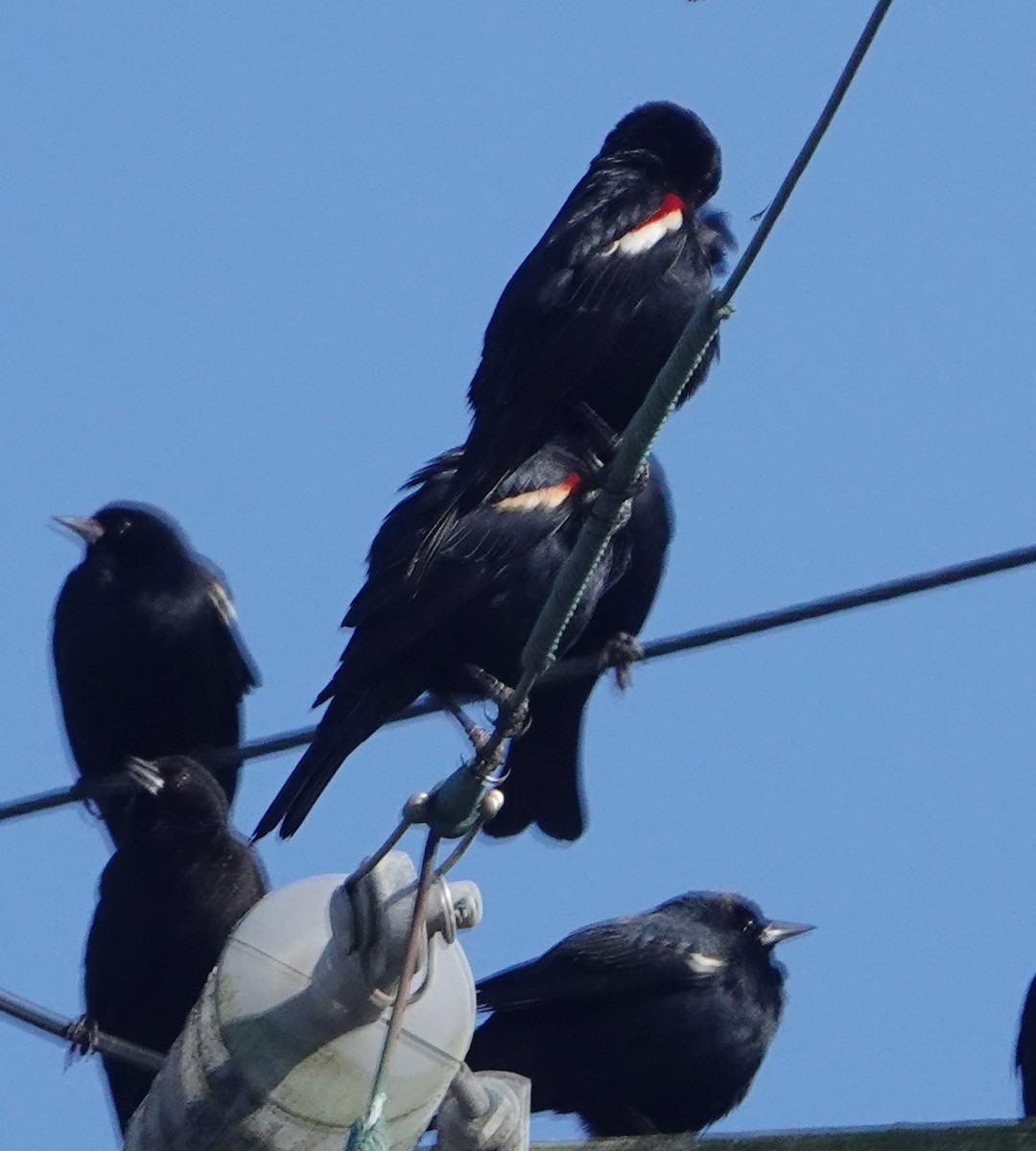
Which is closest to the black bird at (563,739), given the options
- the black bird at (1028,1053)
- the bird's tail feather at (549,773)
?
the bird's tail feather at (549,773)

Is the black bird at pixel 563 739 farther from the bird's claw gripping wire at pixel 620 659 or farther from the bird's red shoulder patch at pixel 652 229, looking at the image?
the bird's red shoulder patch at pixel 652 229

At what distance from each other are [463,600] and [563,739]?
121 centimetres

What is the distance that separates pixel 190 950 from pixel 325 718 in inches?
45.1

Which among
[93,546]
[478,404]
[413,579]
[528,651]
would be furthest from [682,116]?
[528,651]

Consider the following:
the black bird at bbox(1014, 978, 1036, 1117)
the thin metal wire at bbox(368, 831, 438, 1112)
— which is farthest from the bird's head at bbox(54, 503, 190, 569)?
the thin metal wire at bbox(368, 831, 438, 1112)

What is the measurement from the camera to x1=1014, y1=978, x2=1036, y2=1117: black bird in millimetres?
7676

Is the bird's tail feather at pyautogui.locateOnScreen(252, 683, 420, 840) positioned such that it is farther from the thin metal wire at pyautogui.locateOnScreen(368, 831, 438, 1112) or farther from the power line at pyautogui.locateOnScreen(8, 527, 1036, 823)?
the thin metal wire at pyautogui.locateOnScreen(368, 831, 438, 1112)

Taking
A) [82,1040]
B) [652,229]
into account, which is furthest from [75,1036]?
[652,229]

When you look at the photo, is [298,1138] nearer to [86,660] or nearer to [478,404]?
[478,404]

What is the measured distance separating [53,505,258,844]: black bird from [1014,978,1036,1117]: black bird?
265 centimetres

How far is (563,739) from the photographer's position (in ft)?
24.5

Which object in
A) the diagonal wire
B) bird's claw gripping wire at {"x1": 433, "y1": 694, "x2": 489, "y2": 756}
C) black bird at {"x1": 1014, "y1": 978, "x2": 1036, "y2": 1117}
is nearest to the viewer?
the diagonal wire

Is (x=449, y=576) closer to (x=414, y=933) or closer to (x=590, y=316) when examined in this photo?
(x=590, y=316)

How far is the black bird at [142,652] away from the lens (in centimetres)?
789
